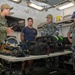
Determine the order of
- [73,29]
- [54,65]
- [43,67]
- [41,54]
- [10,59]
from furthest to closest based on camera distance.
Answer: [43,67]
[54,65]
[73,29]
[41,54]
[10,59]

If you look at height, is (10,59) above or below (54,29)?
below

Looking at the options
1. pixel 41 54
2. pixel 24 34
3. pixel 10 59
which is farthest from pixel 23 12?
pixel 10 59

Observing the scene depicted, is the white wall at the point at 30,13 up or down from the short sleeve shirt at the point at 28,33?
up

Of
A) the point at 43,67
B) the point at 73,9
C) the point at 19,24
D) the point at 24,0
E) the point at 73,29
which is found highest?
the point at 24,0

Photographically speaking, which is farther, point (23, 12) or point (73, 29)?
point (23, 12)

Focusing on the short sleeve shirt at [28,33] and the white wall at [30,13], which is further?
the white wall at [30,13]

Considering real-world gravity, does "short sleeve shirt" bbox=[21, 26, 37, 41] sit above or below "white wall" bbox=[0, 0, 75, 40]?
below

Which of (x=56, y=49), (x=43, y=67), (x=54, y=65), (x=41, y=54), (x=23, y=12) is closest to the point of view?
(x=41, y=54)

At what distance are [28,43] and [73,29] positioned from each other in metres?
1.50

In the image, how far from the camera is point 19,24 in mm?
4875

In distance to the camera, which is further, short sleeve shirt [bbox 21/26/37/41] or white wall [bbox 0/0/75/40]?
white wall [bbox 0/0/75/40]

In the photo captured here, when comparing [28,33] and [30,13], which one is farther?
[30,13]

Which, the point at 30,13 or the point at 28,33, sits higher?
the point at 30,13

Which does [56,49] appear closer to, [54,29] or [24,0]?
[54,29]
